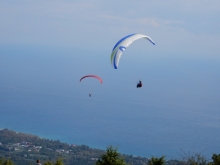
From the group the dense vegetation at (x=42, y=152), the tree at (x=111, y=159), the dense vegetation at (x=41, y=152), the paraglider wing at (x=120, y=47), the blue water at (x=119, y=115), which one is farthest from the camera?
the blue water at (x=119, y=115)

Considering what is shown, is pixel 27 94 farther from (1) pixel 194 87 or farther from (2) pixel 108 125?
(1) pixel 194 87

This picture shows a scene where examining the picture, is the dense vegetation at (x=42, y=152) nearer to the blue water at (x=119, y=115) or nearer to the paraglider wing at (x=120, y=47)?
the blue water at (x=119, y=115)

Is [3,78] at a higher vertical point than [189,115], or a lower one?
higher

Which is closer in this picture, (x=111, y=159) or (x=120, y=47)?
(x=111, y=159)

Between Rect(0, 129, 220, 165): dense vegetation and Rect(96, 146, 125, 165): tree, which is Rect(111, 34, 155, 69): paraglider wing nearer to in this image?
Rect(96, 146, 125, 165): tree

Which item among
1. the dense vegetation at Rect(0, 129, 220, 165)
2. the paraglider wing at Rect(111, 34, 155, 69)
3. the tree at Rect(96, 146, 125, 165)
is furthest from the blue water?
the tree at Rect(96, 146, 125, 165)

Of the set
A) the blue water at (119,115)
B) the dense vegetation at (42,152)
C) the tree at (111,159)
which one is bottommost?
the tree at (111,159)

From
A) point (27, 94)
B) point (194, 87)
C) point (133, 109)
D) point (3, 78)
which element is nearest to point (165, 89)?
point (194, 87)

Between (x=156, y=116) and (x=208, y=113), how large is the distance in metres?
13.5

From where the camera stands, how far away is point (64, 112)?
7881 cm

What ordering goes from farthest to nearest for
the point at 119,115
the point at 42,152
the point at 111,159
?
the point at 119,115
the point at 42,152
the point at 111,159

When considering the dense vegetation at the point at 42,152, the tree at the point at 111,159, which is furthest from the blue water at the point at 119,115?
the tree at the point at 111,159

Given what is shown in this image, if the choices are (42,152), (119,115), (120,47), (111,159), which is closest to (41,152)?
(42,152)

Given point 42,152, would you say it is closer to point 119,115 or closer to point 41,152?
point 41,152
